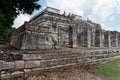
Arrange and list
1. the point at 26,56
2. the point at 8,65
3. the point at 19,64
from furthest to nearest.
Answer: the point at 26,56 < the point at 19,64 < the point at 8,65

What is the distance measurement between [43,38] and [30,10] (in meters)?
3.04

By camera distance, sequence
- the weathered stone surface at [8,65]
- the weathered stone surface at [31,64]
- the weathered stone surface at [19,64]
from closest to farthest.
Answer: the weathered stone surface at [8,65] < the weathered stone surface at [19,64] < the weathered stone surface at [31,64]

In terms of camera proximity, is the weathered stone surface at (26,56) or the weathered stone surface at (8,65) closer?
the weathered stone surface at (8,65)

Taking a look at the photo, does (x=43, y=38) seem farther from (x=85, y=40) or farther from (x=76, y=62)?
(x=85, y=40)

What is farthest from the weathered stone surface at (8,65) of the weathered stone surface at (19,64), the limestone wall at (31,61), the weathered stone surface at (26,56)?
Result: the weathered stone surface at (26,56)

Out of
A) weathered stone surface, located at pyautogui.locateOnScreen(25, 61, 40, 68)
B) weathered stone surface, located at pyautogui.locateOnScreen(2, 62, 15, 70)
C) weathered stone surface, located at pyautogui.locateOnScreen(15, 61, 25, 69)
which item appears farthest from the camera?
weathered stone surface, located at pyautogui.locateOnScreen(25, 61, 40, 68)

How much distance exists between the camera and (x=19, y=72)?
549 cm

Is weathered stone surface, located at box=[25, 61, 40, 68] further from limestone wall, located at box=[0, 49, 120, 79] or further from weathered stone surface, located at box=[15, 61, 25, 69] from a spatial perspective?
weathered stone surface, located at box=[15, 61, 25, 69]

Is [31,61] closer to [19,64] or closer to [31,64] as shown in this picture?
[31,64]

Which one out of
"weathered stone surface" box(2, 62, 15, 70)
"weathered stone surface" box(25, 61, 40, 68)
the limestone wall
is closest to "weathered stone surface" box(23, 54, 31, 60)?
the limestone wall

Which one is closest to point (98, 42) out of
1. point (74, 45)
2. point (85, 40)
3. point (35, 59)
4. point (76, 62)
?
point (85, 40)

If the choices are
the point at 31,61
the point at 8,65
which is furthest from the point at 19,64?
the point at 31,61

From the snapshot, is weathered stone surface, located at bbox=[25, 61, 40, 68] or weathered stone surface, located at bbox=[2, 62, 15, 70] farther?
weathered stone surface, located at bbox=[25, 61, 40, 68]

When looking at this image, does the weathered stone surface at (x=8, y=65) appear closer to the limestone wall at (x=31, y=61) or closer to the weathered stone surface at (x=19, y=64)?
the limestone wall at (x=31, y=61)
